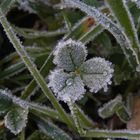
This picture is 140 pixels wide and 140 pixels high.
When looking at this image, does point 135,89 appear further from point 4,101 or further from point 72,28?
point 4,101

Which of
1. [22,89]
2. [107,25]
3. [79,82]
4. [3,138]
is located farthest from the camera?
[22,89]

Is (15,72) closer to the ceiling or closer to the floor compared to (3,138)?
closer to the ceiling

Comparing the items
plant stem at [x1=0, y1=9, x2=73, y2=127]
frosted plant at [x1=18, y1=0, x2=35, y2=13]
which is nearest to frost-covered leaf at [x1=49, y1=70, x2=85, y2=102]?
plant stem at [x1=0, y1=9, x2=73, y2=127]

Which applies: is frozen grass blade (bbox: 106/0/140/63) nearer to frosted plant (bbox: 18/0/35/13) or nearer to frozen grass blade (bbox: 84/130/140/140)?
frozen grass blade (bbox: 84/130/140/140)

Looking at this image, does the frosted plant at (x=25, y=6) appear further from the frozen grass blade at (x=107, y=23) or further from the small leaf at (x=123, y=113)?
the small leaf at (x=123, y=113)

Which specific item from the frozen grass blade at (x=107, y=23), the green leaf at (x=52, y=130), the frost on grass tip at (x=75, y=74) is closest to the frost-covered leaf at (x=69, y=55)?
the frost on grass tip at (x=75, y=74)

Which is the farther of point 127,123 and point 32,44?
point 32,44

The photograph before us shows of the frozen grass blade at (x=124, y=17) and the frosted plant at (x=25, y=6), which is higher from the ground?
the frosted plant at (x=25, y=6)

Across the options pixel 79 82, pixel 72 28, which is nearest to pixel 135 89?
pixel 72 28
